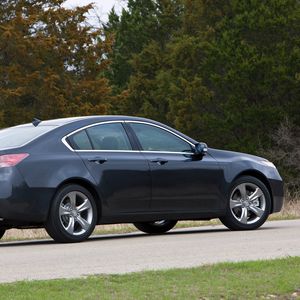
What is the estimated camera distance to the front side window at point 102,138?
42.9 feet

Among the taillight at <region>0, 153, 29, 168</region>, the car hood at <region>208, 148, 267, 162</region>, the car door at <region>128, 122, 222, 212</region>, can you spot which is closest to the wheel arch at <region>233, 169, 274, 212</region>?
the car hood at <region>208, 148, 267, 162</region>

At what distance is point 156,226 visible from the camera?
14.8m

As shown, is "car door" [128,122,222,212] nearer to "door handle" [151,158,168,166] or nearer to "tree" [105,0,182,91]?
"door handle" [151,158,168,166]

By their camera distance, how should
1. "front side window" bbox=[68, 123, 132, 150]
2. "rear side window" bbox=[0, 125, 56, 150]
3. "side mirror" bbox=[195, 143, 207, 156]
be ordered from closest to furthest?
1. "rear side window" bbox=[0, 125, 56, 150]
2. "front side window" bbox=[68, 123, 132, 150]
3. "side mirror" bbox=[195, 143, 207, 156]

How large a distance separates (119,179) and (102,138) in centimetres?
59

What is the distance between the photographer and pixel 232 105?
49188mm

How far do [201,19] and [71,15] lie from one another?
11.2m

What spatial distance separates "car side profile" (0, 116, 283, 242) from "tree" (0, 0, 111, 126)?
26.3m

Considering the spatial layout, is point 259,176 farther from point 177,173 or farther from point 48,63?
point 48,63

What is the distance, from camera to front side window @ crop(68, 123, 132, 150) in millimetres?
13070

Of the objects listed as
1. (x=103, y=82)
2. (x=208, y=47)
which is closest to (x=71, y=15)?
(x=103, y=82)

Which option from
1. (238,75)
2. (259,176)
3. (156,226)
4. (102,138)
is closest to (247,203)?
(259,176)

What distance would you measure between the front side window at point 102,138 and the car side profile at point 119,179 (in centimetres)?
1

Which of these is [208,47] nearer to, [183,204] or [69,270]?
[183,204]
